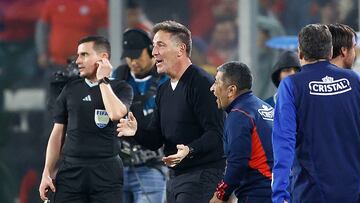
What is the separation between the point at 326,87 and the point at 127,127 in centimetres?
182

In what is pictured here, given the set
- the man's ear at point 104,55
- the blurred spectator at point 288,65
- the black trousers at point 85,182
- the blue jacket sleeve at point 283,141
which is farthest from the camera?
the blurred spectator at point 288,65

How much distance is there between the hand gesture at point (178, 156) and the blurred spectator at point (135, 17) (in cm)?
527

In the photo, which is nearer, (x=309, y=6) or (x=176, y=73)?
(x=176, y=73)

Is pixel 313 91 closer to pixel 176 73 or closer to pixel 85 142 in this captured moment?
pixel 176 73

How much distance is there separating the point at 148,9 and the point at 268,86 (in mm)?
1677

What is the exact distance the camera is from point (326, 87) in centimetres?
684

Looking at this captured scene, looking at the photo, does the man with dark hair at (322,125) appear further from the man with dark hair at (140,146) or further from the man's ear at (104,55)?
the man with dark hair at (140,146)

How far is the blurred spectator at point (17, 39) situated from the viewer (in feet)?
44.0

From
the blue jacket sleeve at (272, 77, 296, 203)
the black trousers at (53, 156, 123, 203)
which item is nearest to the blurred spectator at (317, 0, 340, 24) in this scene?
the black trousers at (53, 156, 123, 203)

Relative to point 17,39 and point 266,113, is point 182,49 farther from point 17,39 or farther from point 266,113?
point 17,39

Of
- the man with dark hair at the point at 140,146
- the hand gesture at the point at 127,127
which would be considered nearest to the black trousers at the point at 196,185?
the hand gesture at the point at 127,127

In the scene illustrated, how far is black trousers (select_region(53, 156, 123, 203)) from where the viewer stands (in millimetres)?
8898

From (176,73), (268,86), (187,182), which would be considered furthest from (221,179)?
(268,86)

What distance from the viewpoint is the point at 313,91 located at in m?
6.82
